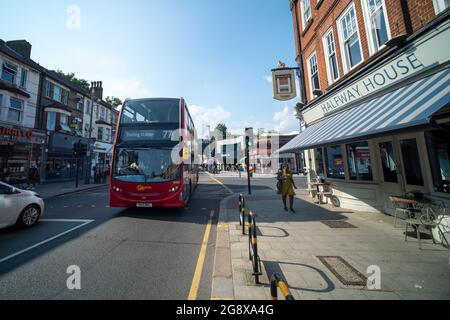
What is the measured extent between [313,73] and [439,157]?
8.00 metres

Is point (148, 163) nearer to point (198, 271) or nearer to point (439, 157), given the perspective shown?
point (198, 271)

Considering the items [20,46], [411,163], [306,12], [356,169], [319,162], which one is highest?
[20,46]

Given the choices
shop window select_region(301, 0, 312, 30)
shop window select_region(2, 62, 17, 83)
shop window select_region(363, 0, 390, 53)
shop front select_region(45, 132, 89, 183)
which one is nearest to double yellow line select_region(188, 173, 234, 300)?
shop window select_region(363, 0, 390, 53)

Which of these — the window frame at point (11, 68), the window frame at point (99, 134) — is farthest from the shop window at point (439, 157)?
the window frame at point (99, 134)

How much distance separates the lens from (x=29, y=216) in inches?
246

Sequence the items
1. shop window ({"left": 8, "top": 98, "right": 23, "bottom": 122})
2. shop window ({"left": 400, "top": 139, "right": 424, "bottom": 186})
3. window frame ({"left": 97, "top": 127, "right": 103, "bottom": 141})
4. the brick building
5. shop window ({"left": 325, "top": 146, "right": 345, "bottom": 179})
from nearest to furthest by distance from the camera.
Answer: the brick building, shop window ({"left": 400, "top": 139, "right": 424, "bottom": 186}), shop window ({"left": 325, "top": 146, "right": 345, "bottom": 179}), shop window ({"left": 8, "top": 98, "right": 23, "bottom": 122}), window frame ({"left": 97, "top": 127, "right": 103, "bottom": 141})

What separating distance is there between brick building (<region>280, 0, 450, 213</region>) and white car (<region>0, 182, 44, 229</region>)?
947 cm

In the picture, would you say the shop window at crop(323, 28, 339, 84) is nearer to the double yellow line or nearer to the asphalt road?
the asphalt road

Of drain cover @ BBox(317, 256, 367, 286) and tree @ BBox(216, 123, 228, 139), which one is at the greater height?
tree @ BBox(216, 123, 228, 139)

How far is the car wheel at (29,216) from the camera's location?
6.07 metres

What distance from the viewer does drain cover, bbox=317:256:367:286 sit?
319cm

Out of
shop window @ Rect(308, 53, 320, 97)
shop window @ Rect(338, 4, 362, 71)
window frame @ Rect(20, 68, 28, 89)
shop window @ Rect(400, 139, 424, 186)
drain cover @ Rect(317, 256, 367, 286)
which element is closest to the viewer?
drain cover @ Rect(317, 256, 367, 286)

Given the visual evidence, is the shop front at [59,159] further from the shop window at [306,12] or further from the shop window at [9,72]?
the shop window at [306,12]

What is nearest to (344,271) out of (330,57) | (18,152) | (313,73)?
(330,57)
